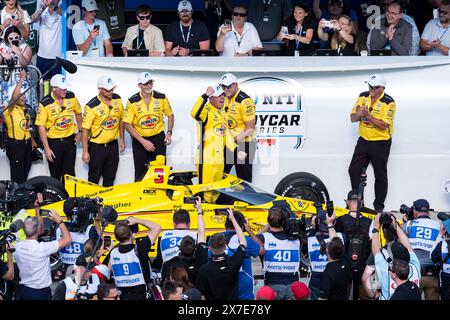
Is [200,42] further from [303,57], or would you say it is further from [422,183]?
[422,183]

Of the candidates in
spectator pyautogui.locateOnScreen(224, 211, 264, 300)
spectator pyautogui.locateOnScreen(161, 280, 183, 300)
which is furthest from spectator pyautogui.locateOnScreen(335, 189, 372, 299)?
spectator pyautogui.locateOnScreen(161, 280, 183, 300)

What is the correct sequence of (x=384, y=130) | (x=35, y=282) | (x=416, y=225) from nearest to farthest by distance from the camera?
(x=35, y=282), (x=416, y=225), (x=384, y=130)

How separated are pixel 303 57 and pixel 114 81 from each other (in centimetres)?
286

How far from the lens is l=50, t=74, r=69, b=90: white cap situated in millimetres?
19000

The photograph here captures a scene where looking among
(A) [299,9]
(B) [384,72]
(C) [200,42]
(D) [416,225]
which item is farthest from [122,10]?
(D) [416,225]

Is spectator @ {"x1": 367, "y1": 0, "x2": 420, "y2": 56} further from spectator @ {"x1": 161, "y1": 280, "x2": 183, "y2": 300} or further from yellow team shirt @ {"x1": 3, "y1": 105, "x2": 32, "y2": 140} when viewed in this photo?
spectator @ {"x1": 161, "y1": 280, "x2": 183, "y2": 300}

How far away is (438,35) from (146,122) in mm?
4751

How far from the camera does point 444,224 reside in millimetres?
15156

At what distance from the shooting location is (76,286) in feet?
43.9

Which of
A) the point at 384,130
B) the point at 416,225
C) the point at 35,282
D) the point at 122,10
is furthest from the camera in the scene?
the point at 122,10

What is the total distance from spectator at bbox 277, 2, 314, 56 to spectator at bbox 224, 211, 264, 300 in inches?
227

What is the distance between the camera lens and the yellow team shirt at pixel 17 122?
19.1 meters

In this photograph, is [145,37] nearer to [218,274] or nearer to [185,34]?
[185,34]

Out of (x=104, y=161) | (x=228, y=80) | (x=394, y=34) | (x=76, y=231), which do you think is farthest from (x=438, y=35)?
(x=76, y=231)
